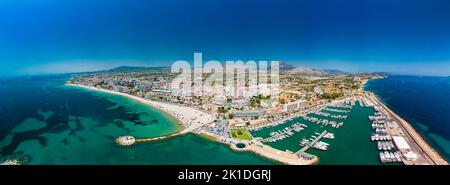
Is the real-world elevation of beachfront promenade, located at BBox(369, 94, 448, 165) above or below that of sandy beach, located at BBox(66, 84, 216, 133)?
below

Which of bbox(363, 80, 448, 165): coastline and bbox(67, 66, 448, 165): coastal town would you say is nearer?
bbox(363, 80, 448, 165): coastline

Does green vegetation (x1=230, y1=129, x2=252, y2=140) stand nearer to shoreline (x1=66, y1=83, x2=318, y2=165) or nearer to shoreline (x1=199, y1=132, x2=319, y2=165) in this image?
shoreline (x1=199, y1=132, x2=319, y2=165)

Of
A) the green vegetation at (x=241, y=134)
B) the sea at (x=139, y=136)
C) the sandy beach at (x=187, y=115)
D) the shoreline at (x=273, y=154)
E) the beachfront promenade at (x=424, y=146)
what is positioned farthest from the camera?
the sandy beach at (x=187, y=115)

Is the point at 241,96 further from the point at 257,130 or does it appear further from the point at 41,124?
the point at 41,124

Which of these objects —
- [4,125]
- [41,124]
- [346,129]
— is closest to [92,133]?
[41,124]

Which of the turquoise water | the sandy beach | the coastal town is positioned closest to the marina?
the coastal town

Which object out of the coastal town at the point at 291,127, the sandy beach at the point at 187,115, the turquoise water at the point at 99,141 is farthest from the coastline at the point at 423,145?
the sandy beach at the point at 187,115

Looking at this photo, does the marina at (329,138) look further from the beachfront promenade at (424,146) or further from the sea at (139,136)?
the beachfront promenade at (424,146)

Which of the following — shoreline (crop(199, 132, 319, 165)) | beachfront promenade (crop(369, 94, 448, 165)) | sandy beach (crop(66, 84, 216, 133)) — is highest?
sandy beach (crop(66, 84, 216, 133))
